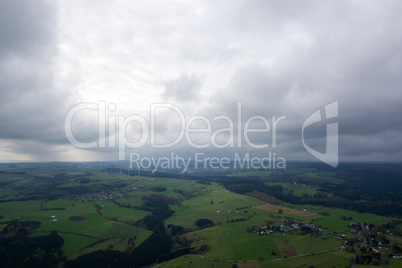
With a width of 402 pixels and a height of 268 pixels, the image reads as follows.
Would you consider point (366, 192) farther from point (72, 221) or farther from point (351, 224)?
point (72, 221)

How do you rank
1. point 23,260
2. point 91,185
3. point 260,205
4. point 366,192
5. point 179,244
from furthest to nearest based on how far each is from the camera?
1. point 91,185
2. point 366,192
3. point 260,205
4. point 179,244
5. point 23,260

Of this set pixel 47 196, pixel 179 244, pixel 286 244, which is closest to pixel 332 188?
pixel 286 244

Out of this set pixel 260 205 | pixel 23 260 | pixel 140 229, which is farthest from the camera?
pixel 260 205

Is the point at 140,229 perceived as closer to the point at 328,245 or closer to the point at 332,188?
the point at 328,245

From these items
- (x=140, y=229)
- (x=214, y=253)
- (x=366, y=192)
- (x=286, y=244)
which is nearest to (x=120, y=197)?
(x=140, y=229)

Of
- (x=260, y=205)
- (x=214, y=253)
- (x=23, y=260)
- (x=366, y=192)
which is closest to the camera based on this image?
(x=23, y=260)

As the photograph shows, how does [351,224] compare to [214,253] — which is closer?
[214,253]

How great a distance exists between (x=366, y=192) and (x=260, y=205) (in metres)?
93.3

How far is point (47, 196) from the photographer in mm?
141625

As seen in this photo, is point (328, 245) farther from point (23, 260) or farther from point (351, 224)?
point (23, 260)

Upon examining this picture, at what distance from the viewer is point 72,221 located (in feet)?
303

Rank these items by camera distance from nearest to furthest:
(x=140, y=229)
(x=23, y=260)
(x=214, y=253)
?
(x=23, y=260) < (x=214, y=253) < (x=140, y=229)

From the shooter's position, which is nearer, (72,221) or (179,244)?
(179,244)

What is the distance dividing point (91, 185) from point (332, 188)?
606ft
